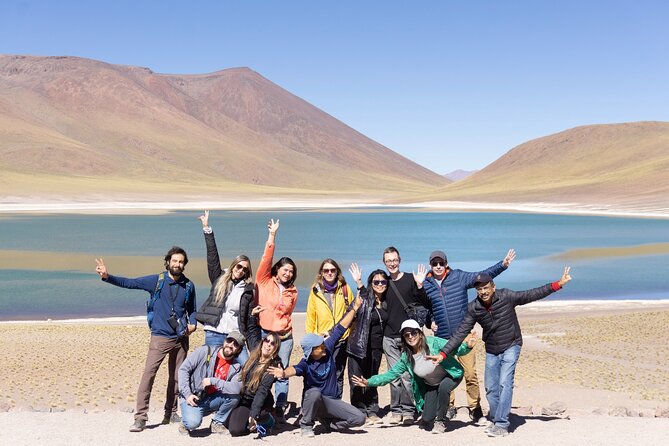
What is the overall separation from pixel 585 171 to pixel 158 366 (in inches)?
5508

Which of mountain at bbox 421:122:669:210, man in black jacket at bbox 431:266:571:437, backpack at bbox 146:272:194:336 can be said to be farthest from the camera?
mountain at bbox 421:122:669:210

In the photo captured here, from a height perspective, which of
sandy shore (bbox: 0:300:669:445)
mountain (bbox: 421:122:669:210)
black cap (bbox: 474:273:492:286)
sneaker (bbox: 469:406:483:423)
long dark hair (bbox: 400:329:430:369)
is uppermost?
mountain (bbox: 421:122:669:210)

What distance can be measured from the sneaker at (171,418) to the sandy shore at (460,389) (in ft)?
0.55

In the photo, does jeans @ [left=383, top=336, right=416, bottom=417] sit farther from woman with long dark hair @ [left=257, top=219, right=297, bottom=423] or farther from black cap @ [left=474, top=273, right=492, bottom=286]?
black cap @ [left=474, top=273, right=492, bottom=286]

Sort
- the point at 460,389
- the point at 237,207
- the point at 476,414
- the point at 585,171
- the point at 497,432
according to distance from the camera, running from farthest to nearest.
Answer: the point at 585,171
the point at 237,207
the point at 460,389
the point at 476,414
the point at 497,432

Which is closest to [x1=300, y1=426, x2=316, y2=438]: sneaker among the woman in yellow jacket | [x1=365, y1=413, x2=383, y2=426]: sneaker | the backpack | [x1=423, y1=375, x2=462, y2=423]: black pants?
the woman in yellow jacket

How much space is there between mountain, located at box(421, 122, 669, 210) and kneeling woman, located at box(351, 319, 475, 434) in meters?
82.3

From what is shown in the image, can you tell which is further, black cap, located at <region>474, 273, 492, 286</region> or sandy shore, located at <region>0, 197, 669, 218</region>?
sandy shore, located at <region>0, 197, 669, 218</region>

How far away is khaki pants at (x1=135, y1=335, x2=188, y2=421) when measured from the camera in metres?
7.29

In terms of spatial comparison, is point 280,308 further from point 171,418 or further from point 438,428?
point 438,428

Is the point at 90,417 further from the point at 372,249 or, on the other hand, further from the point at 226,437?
the point at 372,249

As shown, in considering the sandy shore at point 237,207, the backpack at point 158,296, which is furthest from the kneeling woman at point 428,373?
the sandy shore at point 237,207

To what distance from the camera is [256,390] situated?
23.2 ft

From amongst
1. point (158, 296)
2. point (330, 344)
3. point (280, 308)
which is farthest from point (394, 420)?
point (158, 296)
